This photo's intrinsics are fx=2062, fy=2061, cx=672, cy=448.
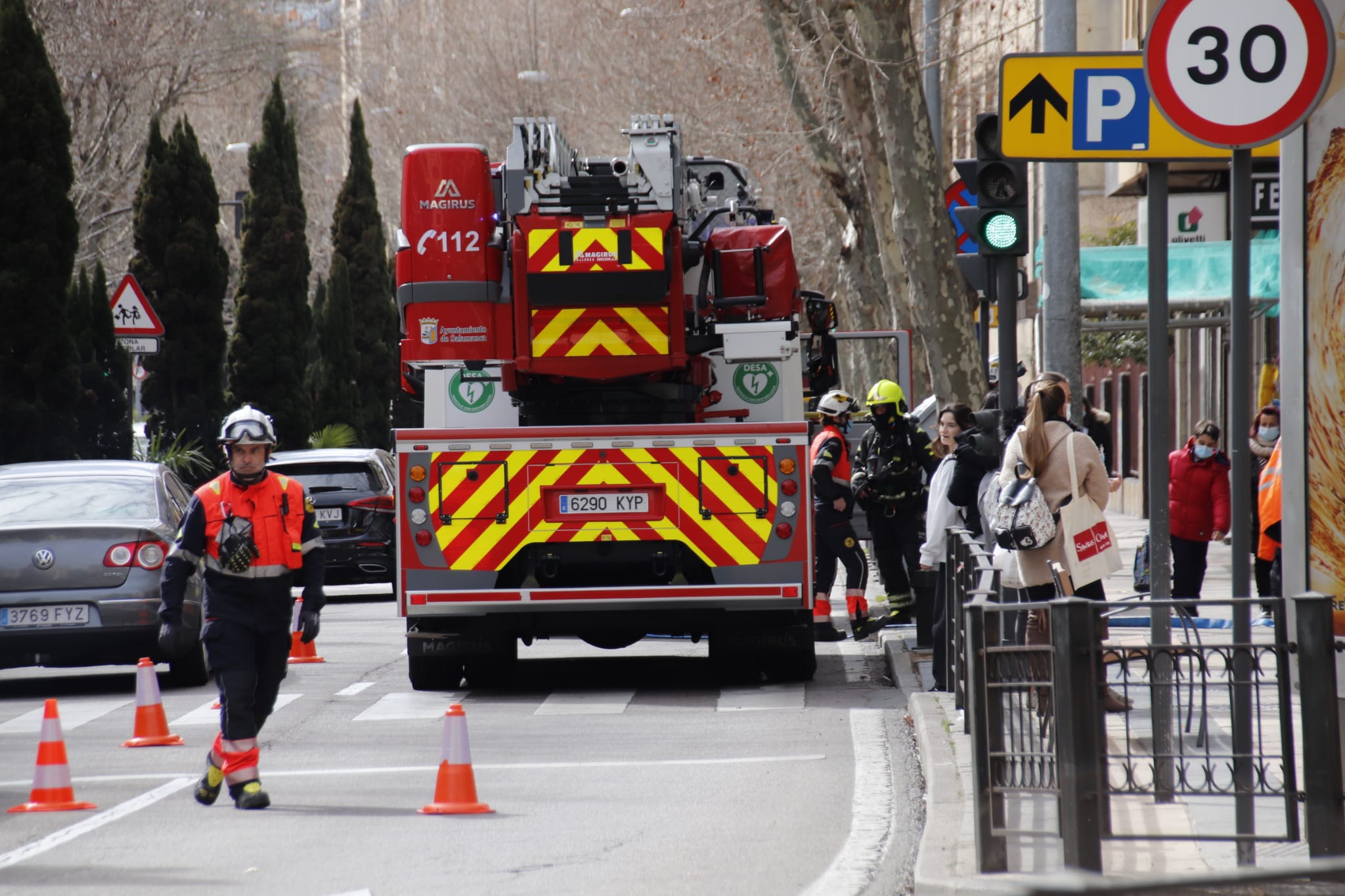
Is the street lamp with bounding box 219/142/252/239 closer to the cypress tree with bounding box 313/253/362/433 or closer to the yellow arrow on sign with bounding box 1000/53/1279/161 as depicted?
the cypress tree with bounding box 313/253/362/433

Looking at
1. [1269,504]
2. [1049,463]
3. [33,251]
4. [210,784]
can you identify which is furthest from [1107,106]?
[33,251]

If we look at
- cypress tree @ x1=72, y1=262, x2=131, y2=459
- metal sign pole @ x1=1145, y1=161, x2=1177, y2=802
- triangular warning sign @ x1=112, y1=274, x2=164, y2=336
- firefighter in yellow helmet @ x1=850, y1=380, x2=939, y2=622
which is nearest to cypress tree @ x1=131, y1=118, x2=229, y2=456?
cypress tree @ x1=72, y1=262, x2=131, y2=459

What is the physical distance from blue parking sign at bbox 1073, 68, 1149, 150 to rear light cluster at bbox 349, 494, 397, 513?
44.2 ft

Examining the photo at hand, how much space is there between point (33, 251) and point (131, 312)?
96.3 inches

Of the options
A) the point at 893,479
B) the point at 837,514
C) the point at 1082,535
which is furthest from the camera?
the point at 837,514

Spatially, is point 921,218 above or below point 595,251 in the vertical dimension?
above

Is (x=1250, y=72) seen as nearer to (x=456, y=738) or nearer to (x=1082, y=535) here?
(x=1082, y=535)

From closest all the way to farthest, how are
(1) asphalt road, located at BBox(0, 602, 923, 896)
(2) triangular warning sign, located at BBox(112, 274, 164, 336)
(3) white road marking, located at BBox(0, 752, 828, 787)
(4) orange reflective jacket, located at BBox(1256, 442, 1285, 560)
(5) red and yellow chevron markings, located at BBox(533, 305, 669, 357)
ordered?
→ (1) asphalt road, located at BBox(0, 602, 923, 896) → (3) white road marking, located at BBox(0, 752, 828, 787) → (5) red and yellow chevron markings, located at BBox(533, 305, 669, 357) → (4) orange reflective jacket, located at BBox(1256, 442, 1285, 560) → (2) triangular warning sign, located at BBox(112, 274, 164, 336)

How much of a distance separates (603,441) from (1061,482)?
314cm

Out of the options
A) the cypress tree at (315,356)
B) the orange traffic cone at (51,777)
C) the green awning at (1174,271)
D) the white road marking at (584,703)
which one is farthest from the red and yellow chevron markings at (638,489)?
the cypress tree at (315,356)

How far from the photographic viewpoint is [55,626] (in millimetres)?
12438

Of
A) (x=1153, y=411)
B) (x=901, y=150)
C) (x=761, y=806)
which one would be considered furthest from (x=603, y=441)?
(x=901, y=150)

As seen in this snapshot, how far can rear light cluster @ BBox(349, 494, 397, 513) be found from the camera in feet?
69.8

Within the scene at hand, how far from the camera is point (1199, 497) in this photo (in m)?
15.8
